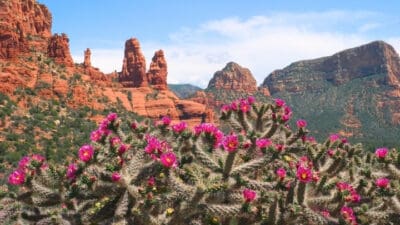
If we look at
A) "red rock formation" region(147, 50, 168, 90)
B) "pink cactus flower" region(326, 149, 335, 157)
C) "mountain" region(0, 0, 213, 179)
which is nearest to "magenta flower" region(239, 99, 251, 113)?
"pink cactus flower" region(326, 149, 335, 157)

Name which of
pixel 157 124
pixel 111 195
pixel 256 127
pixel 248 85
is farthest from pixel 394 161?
pixel 248 85

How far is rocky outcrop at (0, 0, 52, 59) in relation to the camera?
245ft

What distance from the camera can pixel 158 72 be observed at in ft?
397

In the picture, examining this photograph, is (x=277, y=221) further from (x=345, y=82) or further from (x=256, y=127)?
(x=345, y=82)

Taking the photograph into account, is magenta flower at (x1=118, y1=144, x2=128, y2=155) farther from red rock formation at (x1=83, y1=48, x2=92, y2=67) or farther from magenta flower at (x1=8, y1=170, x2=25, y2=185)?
red rock formation at (x1=83, y1=48, x2=92, y2=67)

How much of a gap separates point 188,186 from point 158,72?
4556 inches

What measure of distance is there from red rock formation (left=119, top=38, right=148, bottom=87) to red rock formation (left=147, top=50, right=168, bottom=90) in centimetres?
311

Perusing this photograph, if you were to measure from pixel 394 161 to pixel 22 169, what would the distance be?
265 inches

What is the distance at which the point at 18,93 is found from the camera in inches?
2707

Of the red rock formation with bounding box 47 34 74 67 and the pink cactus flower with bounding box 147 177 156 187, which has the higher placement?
the red rock formation with bounding box 47 34 74 67

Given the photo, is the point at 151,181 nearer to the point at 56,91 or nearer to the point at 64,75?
the point at 56,91

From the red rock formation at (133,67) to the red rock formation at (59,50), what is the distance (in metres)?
26.7

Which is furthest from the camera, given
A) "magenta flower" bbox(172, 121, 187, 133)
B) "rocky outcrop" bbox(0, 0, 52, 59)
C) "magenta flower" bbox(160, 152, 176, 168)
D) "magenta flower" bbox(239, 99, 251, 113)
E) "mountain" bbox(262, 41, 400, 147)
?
"mountain" bbox(262, 41, 400, 147)

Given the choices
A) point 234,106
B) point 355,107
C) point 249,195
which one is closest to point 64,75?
point 234,106
